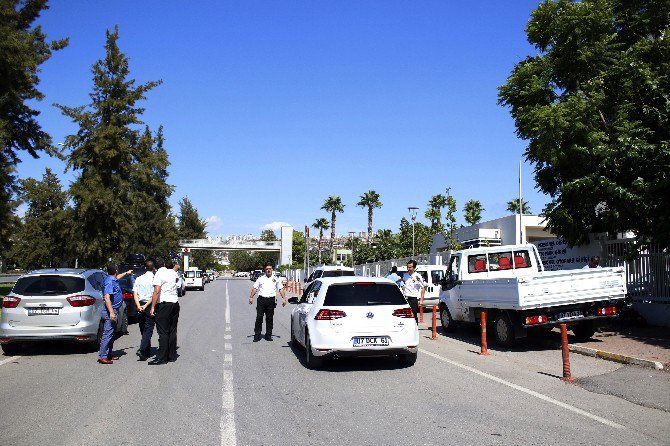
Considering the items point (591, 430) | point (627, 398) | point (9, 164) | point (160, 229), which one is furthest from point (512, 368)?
point (160, 229)

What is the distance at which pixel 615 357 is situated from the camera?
1109 cm

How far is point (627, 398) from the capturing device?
792 centimetres

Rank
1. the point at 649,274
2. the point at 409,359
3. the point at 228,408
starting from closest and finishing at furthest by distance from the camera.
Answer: the point at 228,408 < the point at 409,359 < the point at 649,274

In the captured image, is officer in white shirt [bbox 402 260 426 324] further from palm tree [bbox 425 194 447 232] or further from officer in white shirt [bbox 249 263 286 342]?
palm tree [bbox 425 194 447 232]

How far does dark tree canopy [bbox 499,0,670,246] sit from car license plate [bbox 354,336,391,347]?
7.89 m

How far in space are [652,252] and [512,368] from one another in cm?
889

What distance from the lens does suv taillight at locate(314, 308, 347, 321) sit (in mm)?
9891

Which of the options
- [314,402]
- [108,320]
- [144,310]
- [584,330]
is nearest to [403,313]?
[314,402]

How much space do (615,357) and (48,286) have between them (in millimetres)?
10936

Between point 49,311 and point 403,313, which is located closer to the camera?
point 403,313

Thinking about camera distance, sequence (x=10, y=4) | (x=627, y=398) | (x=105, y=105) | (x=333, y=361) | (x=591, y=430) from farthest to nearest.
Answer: (x=105, y=105), (x=10, y=4), (x=333, y=361), (x=627, y=398), (x=591, y=430)

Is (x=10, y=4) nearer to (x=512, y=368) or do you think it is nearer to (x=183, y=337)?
(x=183, y=337)

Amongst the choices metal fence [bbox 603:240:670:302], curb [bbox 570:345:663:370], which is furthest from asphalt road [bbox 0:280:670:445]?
metal fence [bbox 603:240:670:302]

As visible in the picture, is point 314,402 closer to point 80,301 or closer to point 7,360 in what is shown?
point 80,301
